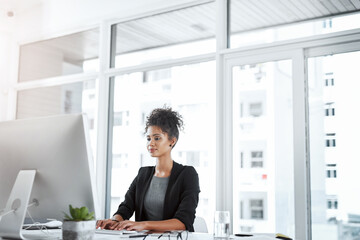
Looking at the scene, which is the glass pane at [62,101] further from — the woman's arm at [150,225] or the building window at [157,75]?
the woman's arm at [150,225]

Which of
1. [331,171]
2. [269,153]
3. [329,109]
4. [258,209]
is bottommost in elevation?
[258,209]

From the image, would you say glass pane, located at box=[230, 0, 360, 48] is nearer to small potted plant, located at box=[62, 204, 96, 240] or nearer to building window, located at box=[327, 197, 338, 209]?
building window, located at box=[327, 197, 338, 209]

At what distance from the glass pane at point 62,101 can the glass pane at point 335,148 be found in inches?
84.9

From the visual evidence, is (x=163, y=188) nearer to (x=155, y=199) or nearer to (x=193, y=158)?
(x=155, y=199)

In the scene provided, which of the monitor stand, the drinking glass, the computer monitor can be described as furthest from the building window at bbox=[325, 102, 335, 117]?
the monitor stand

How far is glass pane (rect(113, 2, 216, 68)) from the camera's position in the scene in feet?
12.6

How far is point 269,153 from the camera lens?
3416mm

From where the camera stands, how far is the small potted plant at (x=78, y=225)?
1400 mm

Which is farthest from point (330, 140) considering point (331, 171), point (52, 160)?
point (52, 160)

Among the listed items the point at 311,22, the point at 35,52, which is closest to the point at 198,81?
the point at 311,22

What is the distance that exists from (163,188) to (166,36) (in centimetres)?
192

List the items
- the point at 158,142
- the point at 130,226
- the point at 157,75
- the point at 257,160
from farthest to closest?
the point at 157,75
the point at 257,160
the point at 158,142
the point at 130,226

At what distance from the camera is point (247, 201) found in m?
4.95

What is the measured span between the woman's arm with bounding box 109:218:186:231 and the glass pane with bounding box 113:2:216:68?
192cm
